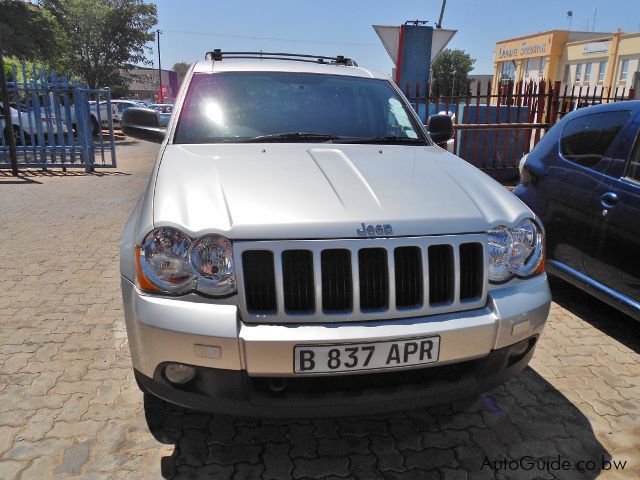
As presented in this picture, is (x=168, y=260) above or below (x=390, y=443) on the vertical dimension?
above

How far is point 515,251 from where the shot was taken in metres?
2.30

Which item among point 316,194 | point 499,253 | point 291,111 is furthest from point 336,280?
point 291,111

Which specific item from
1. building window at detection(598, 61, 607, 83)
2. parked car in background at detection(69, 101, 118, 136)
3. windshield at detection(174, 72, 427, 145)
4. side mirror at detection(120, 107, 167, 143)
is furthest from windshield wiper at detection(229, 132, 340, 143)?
building window at detection(598, 61, 607, 83)

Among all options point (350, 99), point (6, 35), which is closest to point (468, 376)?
point (350, 99)

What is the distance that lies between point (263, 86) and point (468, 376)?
228cm

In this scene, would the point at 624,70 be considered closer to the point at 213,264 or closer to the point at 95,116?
the point at 95,116

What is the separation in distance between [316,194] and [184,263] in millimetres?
645

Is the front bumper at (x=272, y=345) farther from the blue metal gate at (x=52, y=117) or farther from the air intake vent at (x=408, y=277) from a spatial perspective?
the blue metal gate at (x=52, y=117)

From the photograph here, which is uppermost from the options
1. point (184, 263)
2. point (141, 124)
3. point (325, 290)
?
point (141, 124)

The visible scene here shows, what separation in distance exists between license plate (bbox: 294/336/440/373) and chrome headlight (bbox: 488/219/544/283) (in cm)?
47

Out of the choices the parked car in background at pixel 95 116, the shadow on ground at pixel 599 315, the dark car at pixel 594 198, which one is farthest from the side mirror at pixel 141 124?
the parked car in background at pixel 95 116

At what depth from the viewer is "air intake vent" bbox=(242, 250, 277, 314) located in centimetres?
197

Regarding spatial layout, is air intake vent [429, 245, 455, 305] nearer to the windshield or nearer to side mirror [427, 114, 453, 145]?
the windshield

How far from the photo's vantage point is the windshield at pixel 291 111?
3115mm
